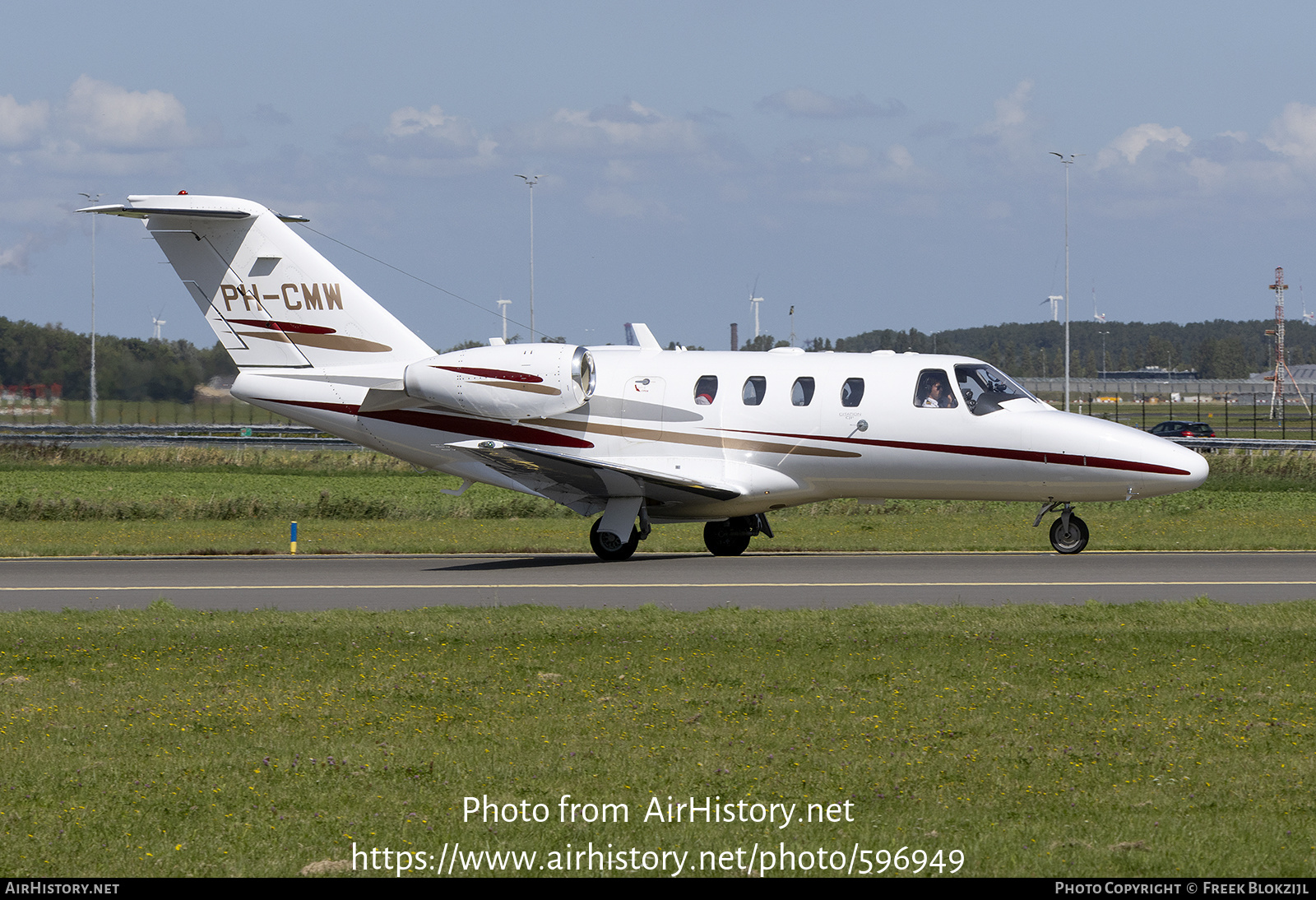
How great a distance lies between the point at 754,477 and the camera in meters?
21.8

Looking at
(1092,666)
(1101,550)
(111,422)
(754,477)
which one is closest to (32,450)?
(111,422)

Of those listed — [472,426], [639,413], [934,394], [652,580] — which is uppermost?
[934,394]

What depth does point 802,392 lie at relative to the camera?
855 inches

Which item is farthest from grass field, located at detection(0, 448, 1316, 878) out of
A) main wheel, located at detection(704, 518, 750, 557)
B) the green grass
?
main wheel, located at detection(704, 518, 750, 557)

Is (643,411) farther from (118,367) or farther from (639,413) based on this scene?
(118,367)

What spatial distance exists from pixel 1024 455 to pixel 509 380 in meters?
8.05

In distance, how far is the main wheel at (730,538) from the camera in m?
23.2

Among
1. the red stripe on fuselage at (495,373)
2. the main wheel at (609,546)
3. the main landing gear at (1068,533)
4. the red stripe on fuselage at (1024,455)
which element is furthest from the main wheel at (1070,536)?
the red stripe on fuselage at (495,373)

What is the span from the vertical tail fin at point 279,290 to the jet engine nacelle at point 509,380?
1.60 meters

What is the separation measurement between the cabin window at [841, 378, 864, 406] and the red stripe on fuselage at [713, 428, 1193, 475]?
56 cm

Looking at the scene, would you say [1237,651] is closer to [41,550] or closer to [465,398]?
[465,398]

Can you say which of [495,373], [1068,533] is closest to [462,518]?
[495,373]

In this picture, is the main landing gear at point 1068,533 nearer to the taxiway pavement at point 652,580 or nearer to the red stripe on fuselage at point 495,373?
the taxiway pavement at point 652,580

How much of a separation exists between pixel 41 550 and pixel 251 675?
14.7 metres
